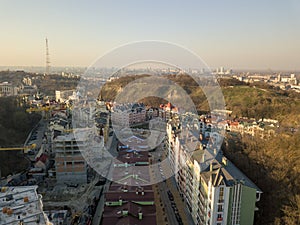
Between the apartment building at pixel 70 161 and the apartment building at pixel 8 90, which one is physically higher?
the apartment building at pixel 8 90

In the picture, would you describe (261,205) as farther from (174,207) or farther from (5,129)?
(5,129)

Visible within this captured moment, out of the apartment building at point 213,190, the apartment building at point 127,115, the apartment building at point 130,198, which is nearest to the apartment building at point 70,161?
the apartment building at point 130,198

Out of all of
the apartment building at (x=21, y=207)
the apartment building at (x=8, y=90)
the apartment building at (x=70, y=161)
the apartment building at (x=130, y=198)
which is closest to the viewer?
the apartment building at (x=21, y=207)

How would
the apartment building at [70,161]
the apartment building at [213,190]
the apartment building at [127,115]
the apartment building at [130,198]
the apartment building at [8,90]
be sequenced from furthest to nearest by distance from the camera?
the apartment building at [8,90] < the apartment building at [127,115] < the apartment building at [70,161] < the apartment building at [213,190] < the apartment building at [130,198]

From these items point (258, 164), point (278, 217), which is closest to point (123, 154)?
point (258, 164)

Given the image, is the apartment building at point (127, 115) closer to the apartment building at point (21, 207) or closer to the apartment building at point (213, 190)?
the apartment building at point (213, 190)

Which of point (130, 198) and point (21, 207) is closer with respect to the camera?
point (21, 207)

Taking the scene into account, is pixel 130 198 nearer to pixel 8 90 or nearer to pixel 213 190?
pixel 213 190

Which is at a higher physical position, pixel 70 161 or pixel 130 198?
pixel 130 198

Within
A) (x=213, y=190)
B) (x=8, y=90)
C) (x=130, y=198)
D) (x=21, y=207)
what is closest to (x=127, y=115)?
(x=130, y=198)
